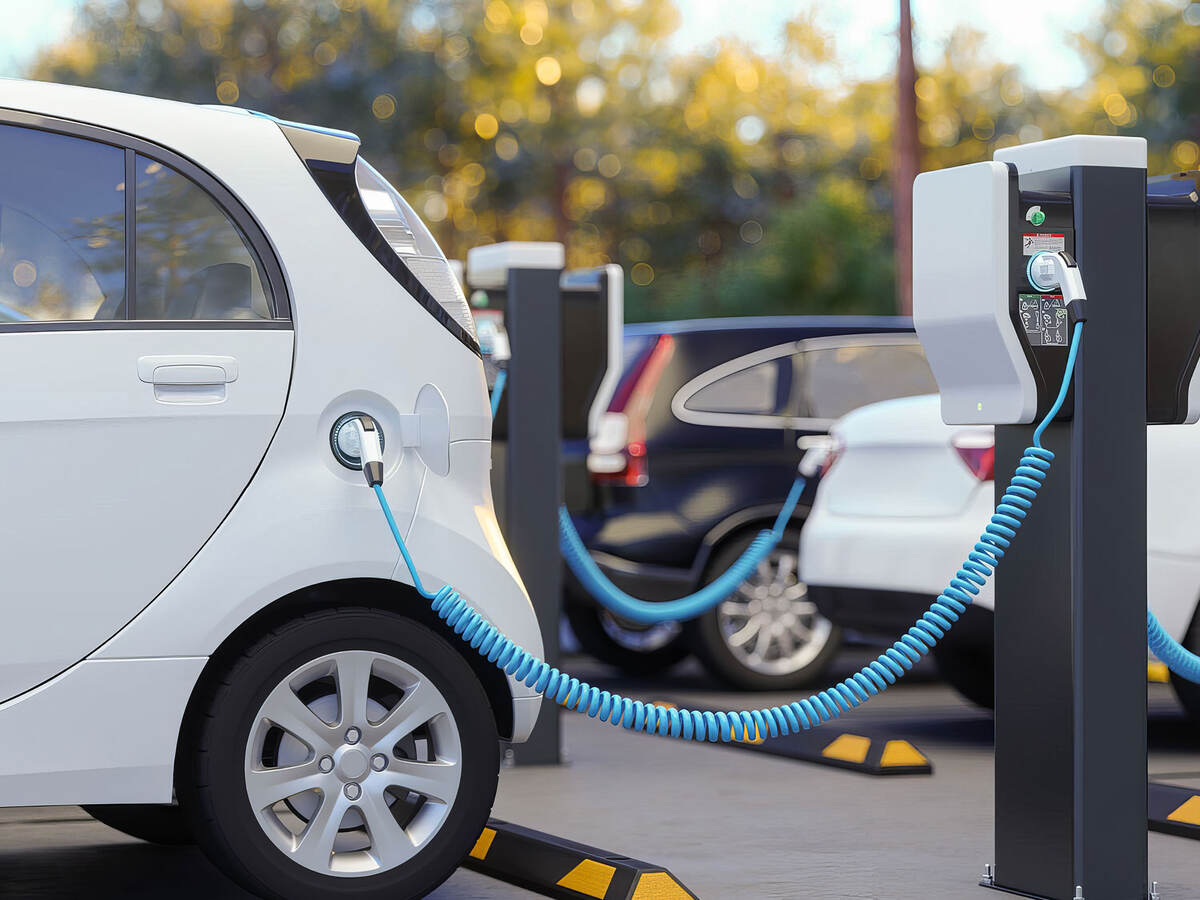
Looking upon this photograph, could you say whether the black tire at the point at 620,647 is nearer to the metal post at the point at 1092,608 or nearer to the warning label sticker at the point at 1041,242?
the metal post at the point at 1092,608

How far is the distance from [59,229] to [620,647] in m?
6.61

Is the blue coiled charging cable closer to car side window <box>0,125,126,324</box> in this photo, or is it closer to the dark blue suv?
car side window <box>0,125,126,324</box>

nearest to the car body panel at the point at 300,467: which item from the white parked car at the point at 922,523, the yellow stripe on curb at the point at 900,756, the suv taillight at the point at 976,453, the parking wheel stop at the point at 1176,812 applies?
the parking wheel stop at the point at 1176,812

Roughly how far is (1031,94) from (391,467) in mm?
46726

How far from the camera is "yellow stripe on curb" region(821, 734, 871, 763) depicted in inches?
288

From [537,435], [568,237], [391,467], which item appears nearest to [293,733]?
[391,467]

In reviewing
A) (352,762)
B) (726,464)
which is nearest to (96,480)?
(352,762)

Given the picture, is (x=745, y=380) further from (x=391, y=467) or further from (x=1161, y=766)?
(x=391, y=467)

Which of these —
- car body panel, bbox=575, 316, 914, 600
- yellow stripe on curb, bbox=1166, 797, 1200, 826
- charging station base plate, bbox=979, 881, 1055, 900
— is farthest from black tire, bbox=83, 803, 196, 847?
car body panel, bbox=575, 316, 914, 600

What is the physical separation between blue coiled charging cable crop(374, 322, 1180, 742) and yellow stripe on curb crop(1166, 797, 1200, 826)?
1.57 metres

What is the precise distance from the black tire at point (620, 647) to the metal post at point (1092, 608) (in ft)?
19.0

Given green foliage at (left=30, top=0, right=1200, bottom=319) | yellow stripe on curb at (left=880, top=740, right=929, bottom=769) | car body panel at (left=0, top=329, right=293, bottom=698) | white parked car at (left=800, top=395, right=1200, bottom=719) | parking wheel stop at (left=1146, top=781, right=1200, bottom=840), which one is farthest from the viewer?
green foliage at (left=30, top=0, right=1200, bottom=319)

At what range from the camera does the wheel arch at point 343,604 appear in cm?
442

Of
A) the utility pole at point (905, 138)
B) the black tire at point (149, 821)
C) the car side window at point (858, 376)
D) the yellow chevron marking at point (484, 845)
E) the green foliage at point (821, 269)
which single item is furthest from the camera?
the green foliage at point (821, 269)
